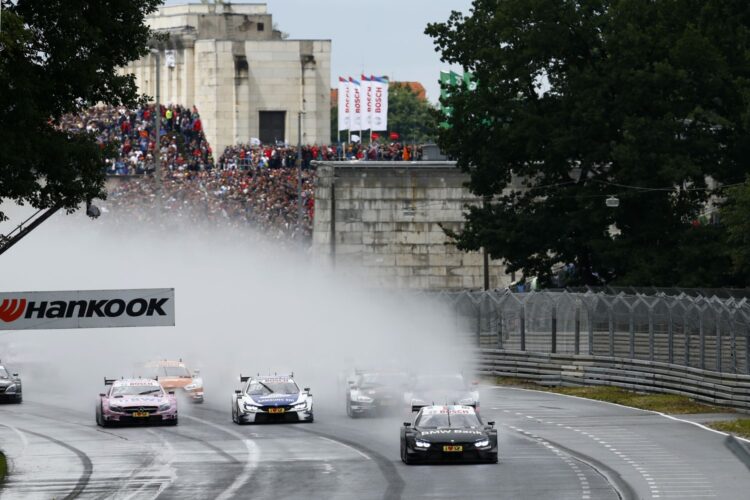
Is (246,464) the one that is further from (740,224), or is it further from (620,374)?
(740,224)

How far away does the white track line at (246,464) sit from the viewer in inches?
1215

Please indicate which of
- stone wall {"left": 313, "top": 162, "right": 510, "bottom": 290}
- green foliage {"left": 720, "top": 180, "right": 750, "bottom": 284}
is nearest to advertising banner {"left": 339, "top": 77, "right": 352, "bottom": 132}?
stone wall {"left": 313, "top": 162, "right": 510, "bottom": 290}

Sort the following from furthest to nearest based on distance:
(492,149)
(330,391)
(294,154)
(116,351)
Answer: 1. (294,154)
2. (492,149)
3. (116,351)
4. (330,391)

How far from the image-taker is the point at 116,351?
2616 inches

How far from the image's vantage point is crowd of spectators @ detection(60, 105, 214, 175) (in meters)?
91.8

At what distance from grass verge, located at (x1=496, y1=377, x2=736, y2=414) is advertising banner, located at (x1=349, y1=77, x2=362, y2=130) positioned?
57.5 meters

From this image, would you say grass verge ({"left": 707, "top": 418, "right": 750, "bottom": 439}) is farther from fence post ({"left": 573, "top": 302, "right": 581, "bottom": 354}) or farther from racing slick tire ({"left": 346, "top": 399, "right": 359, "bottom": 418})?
fence post ({"left": 573, "top": 302, "right": 581, "bottom": 354})

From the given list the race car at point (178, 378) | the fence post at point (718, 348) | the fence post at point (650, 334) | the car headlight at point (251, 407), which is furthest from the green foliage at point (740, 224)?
the car headlight at point (251, 407)

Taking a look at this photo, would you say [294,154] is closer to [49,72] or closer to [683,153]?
[683,153]

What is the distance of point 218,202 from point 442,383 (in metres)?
41.7

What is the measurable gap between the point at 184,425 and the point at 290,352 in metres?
23.0

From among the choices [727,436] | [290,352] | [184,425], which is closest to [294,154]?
[290,352]

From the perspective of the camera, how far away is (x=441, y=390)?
44.5 meters

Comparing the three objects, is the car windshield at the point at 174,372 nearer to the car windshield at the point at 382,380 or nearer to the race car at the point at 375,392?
the race car at the point at 375,392
